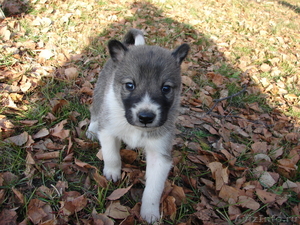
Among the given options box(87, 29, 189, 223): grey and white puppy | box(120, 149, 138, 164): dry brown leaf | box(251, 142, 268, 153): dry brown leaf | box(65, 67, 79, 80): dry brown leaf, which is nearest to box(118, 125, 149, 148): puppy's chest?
box(87, 29, 189, 223): grey and white puppy

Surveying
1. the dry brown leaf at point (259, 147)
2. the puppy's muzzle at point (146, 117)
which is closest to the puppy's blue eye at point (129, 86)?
the puppy's muzzle at point (146, 117)

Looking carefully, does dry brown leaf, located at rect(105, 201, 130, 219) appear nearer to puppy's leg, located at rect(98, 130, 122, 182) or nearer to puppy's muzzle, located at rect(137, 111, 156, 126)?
puppy's leg, located at rect(98, 130, 122, 182)

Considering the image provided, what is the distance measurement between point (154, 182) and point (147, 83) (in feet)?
3.54

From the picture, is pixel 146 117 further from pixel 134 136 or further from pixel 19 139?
pixel 19 139

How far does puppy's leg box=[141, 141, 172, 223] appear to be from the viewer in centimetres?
248

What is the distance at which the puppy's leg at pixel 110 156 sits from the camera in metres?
2.74

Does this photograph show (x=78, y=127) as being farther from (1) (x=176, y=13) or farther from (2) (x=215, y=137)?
(1) (x=176, y=13)

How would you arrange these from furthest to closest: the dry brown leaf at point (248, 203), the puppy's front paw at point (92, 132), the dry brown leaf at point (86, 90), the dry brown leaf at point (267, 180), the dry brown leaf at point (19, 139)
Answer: the dry brown leaf at point (86, 90)
the puppy's front paw at point (92, 132)
the dry brown leaf at point (267, 180)
the dry brown leaf at point (19, 139)
the dry brown leaf at point (248, 203)

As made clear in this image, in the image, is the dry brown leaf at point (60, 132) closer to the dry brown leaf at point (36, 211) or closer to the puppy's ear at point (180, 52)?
the dry brown leaf at point (36, 211)

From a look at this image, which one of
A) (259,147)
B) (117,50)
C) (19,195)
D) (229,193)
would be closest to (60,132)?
(19,195)

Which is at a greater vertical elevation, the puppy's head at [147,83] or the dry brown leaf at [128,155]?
the puppy's head at [147,83]

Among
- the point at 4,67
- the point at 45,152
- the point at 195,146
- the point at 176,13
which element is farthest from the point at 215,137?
the point at 176,13

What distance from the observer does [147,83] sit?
2465 mm

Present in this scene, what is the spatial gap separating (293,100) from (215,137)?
2609 mm
